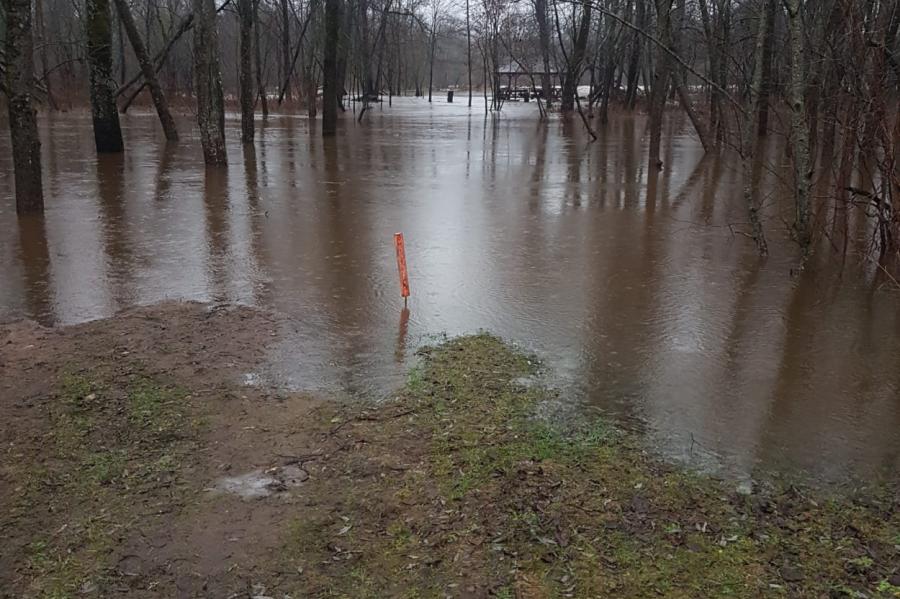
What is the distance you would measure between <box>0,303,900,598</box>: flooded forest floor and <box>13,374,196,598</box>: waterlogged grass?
0.01 m

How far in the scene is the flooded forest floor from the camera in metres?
2.99

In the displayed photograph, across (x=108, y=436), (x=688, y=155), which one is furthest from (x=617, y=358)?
(x=688, y=155)

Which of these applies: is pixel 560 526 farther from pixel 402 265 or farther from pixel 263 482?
pixel 402 265

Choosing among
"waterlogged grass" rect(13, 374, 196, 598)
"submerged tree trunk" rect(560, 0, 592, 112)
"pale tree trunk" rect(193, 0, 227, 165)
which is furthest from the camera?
"submerged tree trunk" rect(560, 0, 592, 112)

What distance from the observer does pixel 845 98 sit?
7023 mm

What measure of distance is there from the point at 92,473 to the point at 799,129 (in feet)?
21.0

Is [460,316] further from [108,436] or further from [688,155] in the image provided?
[688,155]

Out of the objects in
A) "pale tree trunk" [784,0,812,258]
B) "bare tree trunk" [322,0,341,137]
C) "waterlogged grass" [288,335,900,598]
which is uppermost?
"bare tree trunk" [322,0,341,137]

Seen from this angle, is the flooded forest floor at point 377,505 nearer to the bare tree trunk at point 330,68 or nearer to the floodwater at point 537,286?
the floodwater at point 537,286

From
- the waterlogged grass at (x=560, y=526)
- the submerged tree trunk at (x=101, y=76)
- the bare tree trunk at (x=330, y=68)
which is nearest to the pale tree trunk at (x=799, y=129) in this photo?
the waterlogged grass at (x=560, y=526)

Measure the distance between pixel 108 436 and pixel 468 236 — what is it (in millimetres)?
5777

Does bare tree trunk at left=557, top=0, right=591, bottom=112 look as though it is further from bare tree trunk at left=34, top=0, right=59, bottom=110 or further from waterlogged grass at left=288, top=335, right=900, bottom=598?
waterlogged grass at left=288, top=335, right=900, bottom=598

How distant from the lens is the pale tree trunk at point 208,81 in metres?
13.5

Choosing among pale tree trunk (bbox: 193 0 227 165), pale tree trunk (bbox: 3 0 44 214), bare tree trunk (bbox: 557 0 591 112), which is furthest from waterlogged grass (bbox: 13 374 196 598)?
bare tree trunk (bbox: 557 0 591 112)
